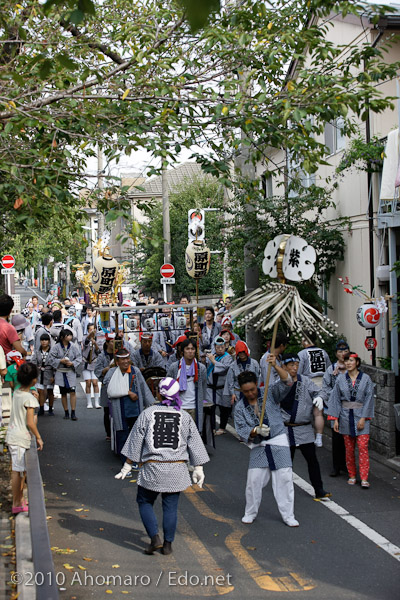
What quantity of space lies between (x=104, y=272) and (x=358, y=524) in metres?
8.24

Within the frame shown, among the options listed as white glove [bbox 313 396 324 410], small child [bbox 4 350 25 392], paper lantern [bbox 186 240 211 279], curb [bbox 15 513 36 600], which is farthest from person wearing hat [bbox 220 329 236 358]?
curb [bbox 15 513 36 600]

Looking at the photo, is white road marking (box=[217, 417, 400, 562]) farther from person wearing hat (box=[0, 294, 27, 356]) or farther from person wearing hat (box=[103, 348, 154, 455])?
person wearing hat (box=[0, 294, 27, 356])

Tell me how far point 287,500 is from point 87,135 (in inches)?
195

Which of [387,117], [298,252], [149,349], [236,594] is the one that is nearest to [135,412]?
[149,349]

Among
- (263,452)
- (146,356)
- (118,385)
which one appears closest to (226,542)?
(263,452)

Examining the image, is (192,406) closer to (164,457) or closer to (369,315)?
(369,315)

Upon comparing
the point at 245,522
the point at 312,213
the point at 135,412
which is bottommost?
the point at 245,522

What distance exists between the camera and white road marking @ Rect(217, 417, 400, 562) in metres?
7.00

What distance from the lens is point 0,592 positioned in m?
5.77

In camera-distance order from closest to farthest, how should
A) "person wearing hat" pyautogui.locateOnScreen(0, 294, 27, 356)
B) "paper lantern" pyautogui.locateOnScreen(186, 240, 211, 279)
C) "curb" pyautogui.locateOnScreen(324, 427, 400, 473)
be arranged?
"person wearing hat" pyautogui.locateOnScreen(0, 294, 27, 356), "curb" pyautogui.locateOnScreen(324, 427, 400, 473), "paper lantern" pyautogui.locateOnScreen(186, 240, 211, 279)

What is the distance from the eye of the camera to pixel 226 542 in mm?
7270

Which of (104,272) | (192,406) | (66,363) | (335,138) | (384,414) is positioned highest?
(335,138)

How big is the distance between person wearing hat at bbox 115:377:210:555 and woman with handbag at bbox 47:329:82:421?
715 cm

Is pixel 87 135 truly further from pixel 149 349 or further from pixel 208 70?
pixel 149 349
